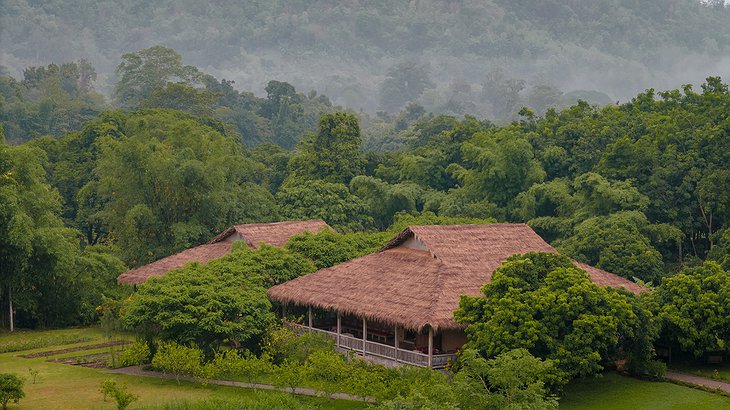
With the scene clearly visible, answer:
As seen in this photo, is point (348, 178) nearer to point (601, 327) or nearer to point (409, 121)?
point (601, 327)

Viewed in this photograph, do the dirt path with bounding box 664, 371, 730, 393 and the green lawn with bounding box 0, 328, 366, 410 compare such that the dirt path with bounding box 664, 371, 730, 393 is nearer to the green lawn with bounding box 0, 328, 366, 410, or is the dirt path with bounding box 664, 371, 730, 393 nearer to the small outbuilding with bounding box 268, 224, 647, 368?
the small outbuilding with bounding box 268, 224, 647, 368

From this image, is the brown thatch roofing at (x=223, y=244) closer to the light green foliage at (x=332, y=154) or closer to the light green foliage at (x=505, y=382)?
the light green foliage at (x=505, y=382)

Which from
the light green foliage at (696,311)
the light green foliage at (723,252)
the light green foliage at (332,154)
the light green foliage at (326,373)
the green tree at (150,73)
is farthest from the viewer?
the green tree at (150,73)

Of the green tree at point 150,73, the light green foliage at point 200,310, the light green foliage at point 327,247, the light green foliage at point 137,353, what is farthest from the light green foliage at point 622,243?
the green tree at point 150,73

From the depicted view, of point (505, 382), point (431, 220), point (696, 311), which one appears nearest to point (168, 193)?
point (431, 220)

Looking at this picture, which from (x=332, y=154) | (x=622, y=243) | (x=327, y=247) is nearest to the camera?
(x=327, y=247)

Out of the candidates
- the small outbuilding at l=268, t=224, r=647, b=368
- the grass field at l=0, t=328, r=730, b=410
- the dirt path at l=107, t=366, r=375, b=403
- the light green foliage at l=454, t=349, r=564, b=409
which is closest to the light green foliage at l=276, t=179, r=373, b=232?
the small outbuilding at l=268, t=224, r=647, b=368

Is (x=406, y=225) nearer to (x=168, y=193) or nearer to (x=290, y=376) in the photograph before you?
(x=168, y=193)

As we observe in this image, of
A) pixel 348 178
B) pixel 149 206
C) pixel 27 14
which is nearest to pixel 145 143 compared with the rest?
pixel 149 206
